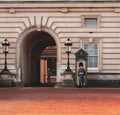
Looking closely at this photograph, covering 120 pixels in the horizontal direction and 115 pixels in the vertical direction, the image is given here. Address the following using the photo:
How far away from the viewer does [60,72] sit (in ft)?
115

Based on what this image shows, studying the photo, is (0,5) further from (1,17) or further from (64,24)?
(64,24)

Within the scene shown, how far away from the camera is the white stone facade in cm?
3475

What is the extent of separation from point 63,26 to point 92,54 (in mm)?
2496

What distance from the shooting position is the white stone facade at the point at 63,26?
1368 inches

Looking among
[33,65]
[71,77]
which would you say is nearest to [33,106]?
[71,77]

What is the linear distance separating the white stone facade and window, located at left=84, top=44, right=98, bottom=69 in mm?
312

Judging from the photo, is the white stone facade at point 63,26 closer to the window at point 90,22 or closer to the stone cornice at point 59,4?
the stone cornice at point 59,4

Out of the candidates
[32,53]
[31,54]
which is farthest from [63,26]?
[32,53]

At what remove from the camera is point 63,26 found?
35062mm

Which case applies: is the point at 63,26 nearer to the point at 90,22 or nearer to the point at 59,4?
the point at 59,4

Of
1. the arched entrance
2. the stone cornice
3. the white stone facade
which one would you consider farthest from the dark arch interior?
the stone cornice

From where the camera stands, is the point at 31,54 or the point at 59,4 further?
the point at 31,54

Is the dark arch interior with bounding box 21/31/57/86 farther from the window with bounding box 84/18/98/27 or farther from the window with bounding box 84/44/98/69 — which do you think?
the window with bounding box 84/44/98/69

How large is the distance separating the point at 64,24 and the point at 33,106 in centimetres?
1742
